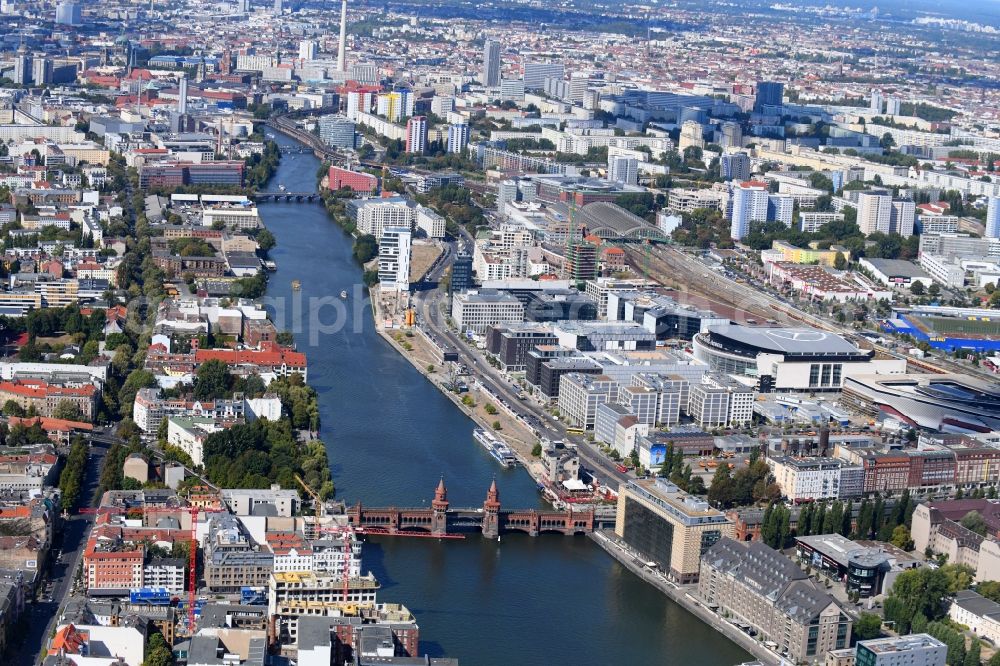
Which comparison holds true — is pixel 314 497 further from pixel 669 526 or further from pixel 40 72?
pixel 40 72

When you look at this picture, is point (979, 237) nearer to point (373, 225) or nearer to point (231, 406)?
point (373, 225)

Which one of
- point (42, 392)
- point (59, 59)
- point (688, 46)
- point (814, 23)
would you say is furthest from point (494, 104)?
point (814, 23)

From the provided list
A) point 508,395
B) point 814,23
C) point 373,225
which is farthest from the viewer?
point 814,23

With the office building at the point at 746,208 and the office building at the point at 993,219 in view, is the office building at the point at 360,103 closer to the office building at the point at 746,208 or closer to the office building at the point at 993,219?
the office building at the point at 746,208

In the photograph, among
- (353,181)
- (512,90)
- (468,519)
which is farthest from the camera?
(512,90)

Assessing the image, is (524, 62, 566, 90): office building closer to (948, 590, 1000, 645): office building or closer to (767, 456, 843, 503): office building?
(767, 456, 843, 503): office building

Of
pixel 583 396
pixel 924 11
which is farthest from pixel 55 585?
pixel 924 11

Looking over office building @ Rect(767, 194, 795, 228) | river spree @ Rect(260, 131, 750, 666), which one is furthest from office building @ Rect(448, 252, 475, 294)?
office building @ Rect(767, 194, 795, 228)

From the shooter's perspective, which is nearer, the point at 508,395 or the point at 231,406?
the point at 231,406

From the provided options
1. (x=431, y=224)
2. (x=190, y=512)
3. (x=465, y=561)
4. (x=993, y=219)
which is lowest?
(x=465, y=561)
